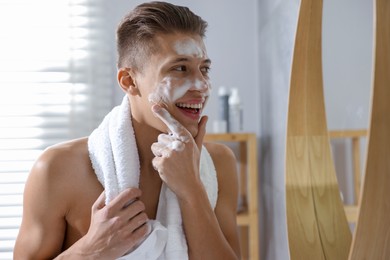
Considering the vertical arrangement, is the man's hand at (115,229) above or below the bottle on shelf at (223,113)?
below

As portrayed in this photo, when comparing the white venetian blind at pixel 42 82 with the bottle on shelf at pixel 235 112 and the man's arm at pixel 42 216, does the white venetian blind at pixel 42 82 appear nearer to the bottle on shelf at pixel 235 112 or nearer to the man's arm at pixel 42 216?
the bottle on shelf at pixel 235 112

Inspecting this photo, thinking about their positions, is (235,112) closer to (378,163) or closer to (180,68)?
(180,68)

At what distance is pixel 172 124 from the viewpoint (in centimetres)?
94

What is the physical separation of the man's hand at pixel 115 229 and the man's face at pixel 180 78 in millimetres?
203

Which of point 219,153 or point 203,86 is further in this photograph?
point 219,153

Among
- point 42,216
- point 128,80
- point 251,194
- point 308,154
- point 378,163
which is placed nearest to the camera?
point 378,163

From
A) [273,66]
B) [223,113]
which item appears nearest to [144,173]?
[273,66]

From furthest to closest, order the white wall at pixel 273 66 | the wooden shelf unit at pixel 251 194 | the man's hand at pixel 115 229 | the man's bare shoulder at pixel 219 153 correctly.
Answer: the wooden shelf unit at pixel 251 194 → the man's bare shoulder at pixel 219 153 → the man's hand at pixel 115 229 → the white wall at pixel 273 66

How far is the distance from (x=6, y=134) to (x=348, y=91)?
1516 millimetres

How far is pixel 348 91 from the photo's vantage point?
2.33 ft

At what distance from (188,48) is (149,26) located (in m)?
0.10

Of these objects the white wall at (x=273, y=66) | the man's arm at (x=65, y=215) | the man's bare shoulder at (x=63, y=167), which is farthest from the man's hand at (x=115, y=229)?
the white wall at (x=273, y=66)

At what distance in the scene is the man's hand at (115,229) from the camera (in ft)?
2.88

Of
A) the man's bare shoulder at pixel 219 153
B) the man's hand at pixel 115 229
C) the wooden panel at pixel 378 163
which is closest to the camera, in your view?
the wooden panel at pixel 378 163
